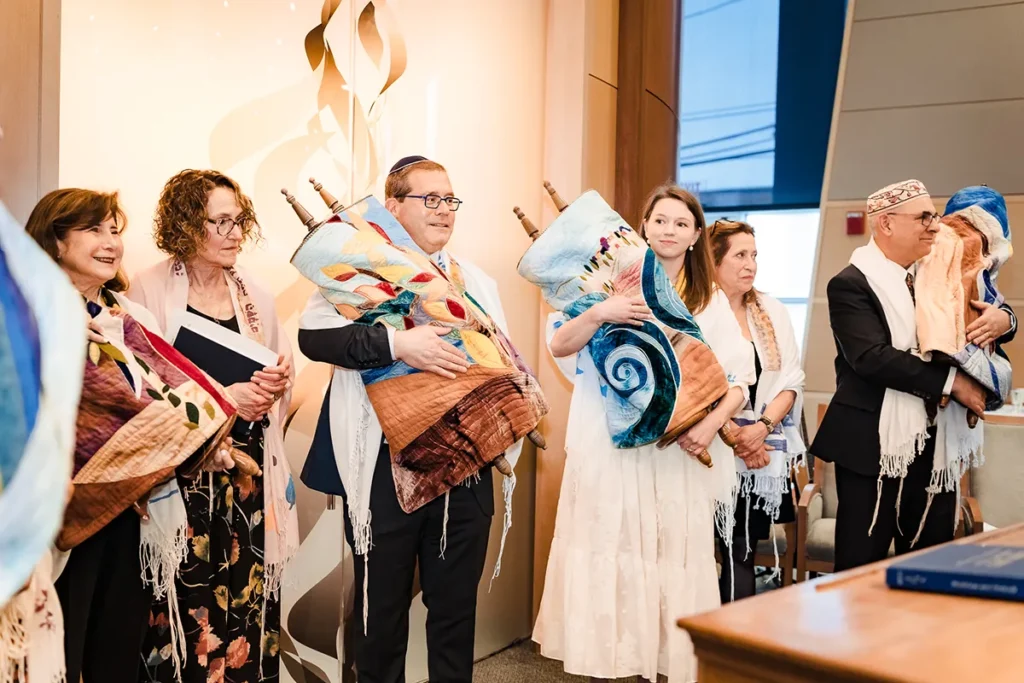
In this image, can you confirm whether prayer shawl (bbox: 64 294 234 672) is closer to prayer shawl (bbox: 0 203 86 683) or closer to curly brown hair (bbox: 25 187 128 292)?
curly brown hair (bbox: 25 187 128 292)

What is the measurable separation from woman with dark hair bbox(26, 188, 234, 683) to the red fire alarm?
3963mm

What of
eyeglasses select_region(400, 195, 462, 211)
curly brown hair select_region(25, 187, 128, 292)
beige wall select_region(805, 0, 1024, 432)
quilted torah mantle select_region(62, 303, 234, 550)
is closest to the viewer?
quilted torah mantle select_region(62, 303, 234, 550)

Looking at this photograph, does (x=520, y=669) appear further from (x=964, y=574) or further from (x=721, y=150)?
(x=721, y=150)

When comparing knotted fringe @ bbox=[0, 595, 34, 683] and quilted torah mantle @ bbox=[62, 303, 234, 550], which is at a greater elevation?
quilted torah mantle @ bbox=[62, 303, 234, 550]

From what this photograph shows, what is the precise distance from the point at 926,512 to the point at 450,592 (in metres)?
1.44

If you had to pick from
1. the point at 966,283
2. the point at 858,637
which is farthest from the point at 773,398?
the point at 858,637

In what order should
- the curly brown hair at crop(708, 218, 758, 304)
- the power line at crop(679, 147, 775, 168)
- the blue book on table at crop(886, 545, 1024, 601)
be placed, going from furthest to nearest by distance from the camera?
the power line at crop(679, 147, 775, 168) < the curly brown hair at crop(708, 218, 758, 304) < the blue book on table at crop(886, 545, 1024, 601)

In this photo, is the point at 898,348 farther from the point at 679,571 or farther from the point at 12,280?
the point at 12,280

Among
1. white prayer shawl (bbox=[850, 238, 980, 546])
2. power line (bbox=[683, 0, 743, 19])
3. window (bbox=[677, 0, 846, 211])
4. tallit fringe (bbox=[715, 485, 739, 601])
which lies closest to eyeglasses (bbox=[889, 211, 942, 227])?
white prayer shawl (bbox=[850, 238, 980, 546])

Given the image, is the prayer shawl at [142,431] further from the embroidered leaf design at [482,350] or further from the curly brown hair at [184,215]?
the embroidered leaf design at [482,350]

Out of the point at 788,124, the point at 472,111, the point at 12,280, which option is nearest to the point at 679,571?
the point at 472,111

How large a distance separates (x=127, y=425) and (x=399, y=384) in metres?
0.64

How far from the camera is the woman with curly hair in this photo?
92.4 inches

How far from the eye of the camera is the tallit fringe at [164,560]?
2.17 m
